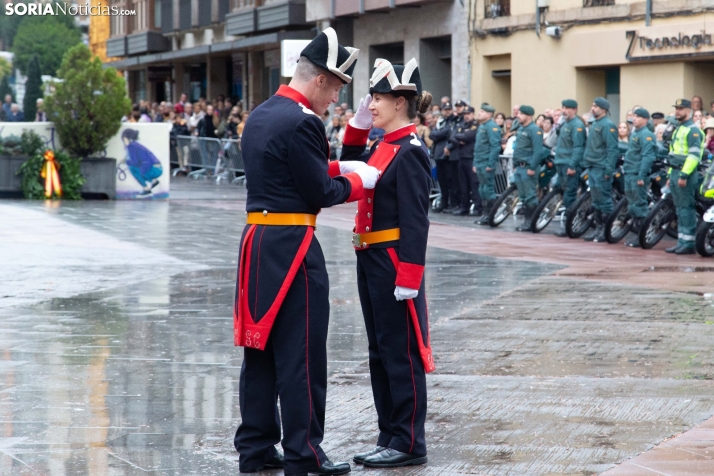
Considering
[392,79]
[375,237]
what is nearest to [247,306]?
[375,237]

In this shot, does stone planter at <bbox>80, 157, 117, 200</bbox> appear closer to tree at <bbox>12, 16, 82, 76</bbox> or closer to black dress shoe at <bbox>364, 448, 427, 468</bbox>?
black dress shoe at <bbox>364, 448, 427, 468</bbox>

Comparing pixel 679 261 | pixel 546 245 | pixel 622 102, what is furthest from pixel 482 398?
pixel 622 102

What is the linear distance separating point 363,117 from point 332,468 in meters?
1.58

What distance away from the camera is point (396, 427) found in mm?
5160

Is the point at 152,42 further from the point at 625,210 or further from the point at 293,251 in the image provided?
the point at 293,251

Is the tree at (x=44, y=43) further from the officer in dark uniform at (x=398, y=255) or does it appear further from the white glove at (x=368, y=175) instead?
the white glove at (x=368, y=175)

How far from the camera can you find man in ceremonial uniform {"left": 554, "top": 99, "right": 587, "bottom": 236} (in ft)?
53.1

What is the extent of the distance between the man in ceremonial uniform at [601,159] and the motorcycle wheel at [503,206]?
1.83m

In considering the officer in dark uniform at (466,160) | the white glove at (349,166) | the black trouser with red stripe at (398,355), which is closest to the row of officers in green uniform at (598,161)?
the officer in dark uniform at (466,160)

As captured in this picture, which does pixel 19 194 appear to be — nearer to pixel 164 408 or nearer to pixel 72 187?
pixel 72 187

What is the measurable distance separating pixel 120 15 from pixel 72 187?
28.8 meters

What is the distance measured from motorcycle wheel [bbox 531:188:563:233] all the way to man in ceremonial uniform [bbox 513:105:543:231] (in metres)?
0.18

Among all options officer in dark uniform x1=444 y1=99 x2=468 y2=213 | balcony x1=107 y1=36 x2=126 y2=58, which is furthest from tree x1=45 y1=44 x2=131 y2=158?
balcony x1=107 y1=36 x2=126 y2=58

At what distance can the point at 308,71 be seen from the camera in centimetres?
490
